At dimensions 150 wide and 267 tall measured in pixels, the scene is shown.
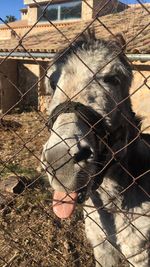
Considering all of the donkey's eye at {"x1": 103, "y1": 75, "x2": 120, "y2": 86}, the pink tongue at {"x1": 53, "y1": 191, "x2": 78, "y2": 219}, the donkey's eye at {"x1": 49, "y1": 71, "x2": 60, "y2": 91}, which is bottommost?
the pink tongue at {"x1": 53, "y1": 191, "x2": 78, "y2": 219}

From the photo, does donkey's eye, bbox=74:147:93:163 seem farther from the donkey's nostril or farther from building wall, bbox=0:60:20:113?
building wall, bbox=0:60:20:113

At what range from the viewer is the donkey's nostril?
71.2 inches

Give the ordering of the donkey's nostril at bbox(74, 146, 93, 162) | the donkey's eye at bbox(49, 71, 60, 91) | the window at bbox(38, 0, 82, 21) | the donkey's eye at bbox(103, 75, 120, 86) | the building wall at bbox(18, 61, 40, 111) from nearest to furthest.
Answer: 1. the donkey's nostril at bbox(74, 146, 93, 162)
2. the donkey's eye at bbox(103, 75, 120, 86)
3. the donkey's eye at bbox(49, 71, 60, 91)
4. the building wall at bbox(18, 61, 40, 111)
5. the window at bbox(38, 0, 82, 21)

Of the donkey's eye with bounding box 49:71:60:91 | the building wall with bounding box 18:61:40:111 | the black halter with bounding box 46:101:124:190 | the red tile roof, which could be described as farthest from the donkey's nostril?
the building wall with bounding box 18:61:40:111

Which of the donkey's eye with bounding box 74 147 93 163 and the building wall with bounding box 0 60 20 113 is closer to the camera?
the donkey's eye with bounding box 74 147 93 163

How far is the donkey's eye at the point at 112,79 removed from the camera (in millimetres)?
2422

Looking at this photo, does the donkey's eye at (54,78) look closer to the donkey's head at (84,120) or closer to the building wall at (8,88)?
the donkey's head at (84,120)

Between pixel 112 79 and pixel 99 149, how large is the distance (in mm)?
552

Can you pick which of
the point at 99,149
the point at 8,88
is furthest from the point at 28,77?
the point at 99,149

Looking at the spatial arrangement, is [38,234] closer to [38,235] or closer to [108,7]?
[38,235]

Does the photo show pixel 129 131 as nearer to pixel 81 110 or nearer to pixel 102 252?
pixel 81 110

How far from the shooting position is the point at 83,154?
184cm

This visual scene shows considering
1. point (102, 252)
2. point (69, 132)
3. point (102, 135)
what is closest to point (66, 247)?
point (102, 252)

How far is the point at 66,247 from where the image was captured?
3.59 meters
